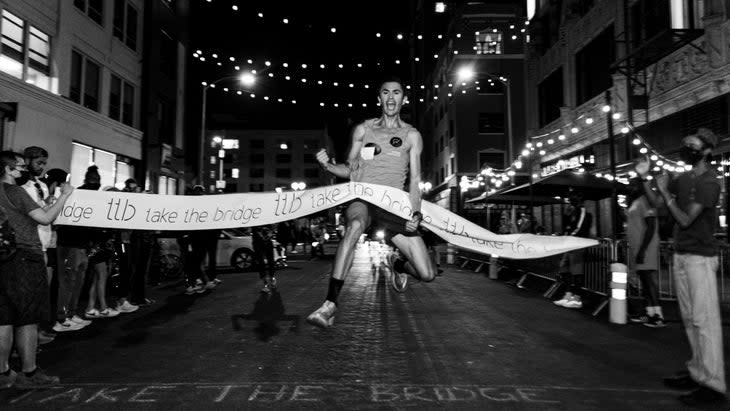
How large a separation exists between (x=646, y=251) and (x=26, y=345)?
7546 millimetres

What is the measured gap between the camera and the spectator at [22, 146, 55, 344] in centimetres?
521

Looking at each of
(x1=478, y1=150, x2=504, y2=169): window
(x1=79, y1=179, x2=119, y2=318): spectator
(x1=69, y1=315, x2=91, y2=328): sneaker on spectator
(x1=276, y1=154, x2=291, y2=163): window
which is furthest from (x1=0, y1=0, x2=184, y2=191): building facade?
(x1=276, y1=154, x2=291, y2=163): window

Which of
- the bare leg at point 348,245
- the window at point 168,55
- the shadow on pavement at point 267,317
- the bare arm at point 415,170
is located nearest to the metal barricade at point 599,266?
the shadow on pavement at point 267,317

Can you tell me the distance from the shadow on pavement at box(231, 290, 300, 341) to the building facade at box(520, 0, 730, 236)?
5.90 meters

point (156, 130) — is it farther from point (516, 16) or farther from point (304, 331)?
point (516, 16)

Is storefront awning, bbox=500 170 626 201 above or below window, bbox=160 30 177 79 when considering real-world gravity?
below

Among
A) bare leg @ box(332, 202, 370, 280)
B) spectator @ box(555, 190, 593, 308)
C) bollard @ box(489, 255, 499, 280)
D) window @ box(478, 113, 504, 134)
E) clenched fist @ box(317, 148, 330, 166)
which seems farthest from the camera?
window @ box(478, 113, 504, 134)

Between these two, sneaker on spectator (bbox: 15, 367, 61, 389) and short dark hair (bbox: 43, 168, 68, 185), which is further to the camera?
short dark hair (bbox: 43, 168, 68, 185)

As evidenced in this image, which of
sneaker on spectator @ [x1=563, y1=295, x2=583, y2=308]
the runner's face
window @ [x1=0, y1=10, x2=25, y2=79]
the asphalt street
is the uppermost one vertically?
window @ [x1=0, y1=10, x2=25, y2=79]

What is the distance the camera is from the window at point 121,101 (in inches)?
875

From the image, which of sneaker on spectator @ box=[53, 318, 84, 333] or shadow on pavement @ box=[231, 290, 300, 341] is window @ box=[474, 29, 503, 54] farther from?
sneaker on spectator @ box=[53, 318, 84, 333]

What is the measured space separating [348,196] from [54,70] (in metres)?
16.2

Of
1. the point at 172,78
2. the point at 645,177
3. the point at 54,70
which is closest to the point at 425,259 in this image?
the point at 645,177

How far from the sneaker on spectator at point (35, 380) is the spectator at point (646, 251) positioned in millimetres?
7173
